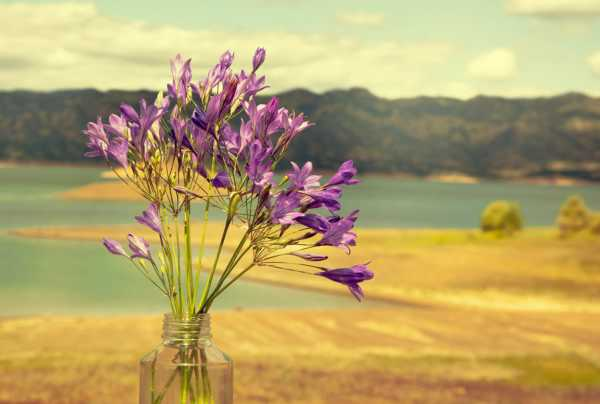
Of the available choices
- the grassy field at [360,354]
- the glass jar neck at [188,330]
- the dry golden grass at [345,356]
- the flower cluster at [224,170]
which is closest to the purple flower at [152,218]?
the flower cluster at [224,170]

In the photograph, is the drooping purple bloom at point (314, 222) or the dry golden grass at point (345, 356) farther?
the dry golden grass at point (345, 356)

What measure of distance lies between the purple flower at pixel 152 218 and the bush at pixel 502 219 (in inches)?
1059

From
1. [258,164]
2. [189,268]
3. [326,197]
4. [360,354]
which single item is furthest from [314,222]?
[360,354]

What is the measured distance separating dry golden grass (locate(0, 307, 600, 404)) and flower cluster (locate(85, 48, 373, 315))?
626 centimetres

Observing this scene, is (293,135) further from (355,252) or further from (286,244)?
(355,252)

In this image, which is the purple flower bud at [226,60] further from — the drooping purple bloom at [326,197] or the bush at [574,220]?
the bush at [574,220]

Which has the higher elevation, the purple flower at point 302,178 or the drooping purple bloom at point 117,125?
the drooping purple bloom at point 117,125

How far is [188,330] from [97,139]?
51 centimetres

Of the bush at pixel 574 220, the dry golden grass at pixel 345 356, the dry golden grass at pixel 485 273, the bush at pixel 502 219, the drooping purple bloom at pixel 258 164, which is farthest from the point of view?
the bush at pixel 502 219

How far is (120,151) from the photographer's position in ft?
6.92

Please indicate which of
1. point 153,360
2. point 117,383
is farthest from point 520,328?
point 153,360

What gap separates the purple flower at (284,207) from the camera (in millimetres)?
1989

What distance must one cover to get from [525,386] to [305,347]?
9.37 feet

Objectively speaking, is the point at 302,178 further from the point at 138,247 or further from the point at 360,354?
the point at 360,354
